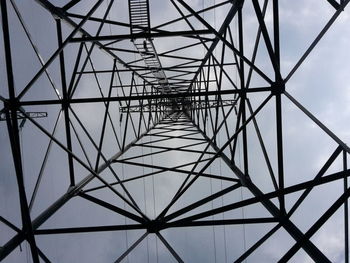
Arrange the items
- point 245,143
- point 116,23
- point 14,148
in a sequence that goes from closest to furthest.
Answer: point 14,148 → point 245,143 → point 116,23

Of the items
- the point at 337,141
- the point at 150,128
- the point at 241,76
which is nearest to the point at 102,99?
the point at 241,76

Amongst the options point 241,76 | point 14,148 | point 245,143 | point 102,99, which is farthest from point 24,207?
point 241,76

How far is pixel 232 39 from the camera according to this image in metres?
10.4

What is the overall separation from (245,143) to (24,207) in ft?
17.6

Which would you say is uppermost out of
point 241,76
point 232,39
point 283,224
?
point 232,39

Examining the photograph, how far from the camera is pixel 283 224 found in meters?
6.89

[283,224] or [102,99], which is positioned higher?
[102,99]

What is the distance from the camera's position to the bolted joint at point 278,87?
7684mm

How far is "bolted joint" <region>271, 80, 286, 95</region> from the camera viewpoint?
303 inches

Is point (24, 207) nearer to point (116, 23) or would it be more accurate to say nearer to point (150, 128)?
point (116, 23)

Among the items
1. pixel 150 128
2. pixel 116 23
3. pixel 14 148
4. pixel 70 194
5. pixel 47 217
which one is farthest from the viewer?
pixel 150 128

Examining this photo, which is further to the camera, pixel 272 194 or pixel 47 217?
pixel 47 217

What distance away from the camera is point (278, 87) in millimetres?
7703

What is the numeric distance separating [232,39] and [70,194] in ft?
19.8
